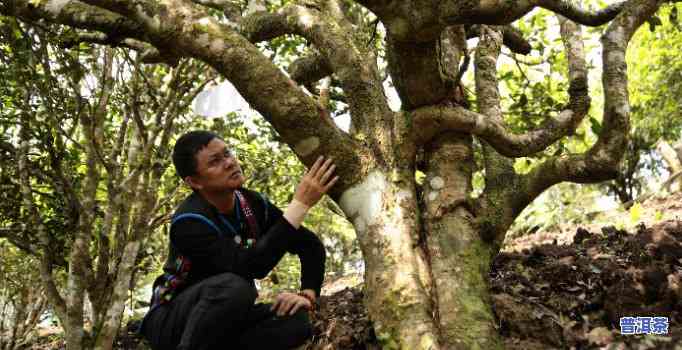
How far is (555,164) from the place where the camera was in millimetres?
3369

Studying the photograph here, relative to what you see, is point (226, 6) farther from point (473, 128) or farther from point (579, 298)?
point (579, 298)

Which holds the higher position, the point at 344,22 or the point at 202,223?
the point at 344,22

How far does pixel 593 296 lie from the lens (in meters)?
3.60

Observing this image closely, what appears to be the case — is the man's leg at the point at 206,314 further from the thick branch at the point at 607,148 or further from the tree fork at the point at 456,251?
the thick branch at the point at 607,148

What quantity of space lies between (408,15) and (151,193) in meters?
4.32

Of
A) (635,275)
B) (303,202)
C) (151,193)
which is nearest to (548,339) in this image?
(635,275)

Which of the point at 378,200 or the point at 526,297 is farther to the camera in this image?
the point at 526,297

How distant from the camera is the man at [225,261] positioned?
8.55 ft

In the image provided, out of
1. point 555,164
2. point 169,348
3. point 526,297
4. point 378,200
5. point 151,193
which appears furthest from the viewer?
point 151,193

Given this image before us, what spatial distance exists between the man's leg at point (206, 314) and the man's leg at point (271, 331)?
94 mm

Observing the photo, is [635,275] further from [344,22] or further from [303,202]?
[344,22]

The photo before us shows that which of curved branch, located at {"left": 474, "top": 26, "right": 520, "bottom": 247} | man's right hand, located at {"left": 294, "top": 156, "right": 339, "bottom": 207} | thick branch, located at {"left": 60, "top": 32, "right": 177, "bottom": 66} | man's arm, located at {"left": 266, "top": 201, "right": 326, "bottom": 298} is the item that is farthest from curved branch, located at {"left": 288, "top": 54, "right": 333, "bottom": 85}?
man's arm, located at {"left": 266, "top": 201, "right": 326, "bottom": 298}

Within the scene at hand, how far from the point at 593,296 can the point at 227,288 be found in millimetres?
2691

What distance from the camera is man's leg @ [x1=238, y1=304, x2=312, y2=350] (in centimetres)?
283
